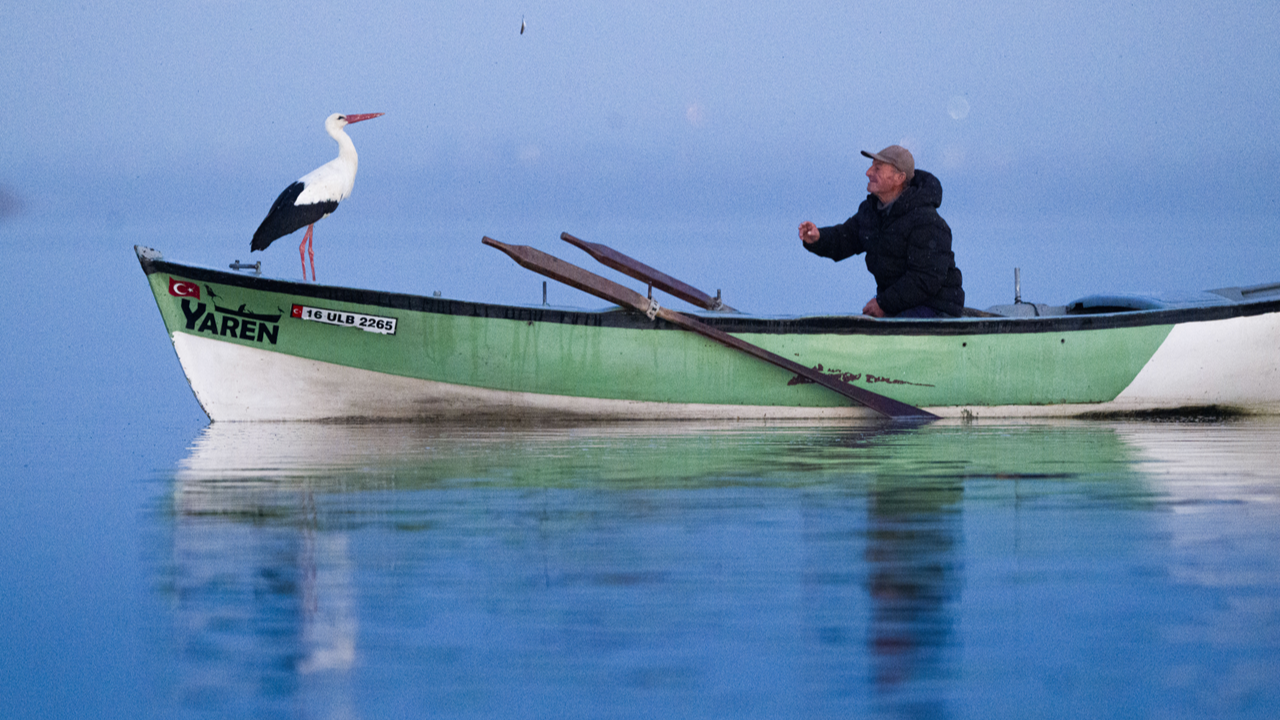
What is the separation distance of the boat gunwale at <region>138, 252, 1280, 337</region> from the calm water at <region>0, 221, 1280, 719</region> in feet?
9.23

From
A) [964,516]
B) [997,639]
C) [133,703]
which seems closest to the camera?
[133,703]

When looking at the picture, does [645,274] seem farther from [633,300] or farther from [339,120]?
[339,120]

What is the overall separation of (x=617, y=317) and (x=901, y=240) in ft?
6.28

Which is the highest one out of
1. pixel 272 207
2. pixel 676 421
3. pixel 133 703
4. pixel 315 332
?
pixel 272 207

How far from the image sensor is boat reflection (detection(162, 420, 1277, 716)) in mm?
2830

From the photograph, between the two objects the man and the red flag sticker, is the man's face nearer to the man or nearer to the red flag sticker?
the man

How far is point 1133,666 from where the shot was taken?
2.78 metres

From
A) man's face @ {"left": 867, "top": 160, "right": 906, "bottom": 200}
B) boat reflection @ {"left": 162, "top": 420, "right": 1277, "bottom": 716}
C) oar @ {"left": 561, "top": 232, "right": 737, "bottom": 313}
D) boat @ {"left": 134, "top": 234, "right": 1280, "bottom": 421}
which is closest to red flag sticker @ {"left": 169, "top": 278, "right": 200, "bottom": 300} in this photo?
boat @ {"left": 134, "top": 234, "right": 1280, "bottom": 421}

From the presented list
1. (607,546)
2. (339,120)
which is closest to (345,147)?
(339,120)

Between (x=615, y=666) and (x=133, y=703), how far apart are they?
2.89ft

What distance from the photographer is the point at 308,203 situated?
10180 millimetres

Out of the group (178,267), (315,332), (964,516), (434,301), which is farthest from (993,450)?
(178,267)

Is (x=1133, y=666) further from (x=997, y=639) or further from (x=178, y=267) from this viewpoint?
(x=178, y=267)

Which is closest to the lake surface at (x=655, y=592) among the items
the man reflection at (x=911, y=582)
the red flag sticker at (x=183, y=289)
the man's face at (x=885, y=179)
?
the man reflection at (x=911, y=582)
